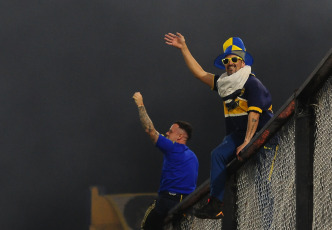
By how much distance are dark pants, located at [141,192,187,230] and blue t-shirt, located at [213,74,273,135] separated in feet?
4.93

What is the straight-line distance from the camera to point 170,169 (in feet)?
19.9

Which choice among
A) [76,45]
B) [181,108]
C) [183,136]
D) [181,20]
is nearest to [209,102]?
[181,108]

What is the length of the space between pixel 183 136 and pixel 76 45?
155 inches

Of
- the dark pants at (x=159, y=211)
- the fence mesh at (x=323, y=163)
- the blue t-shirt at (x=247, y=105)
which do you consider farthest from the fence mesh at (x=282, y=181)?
the dark pants at (x=159, y=211)

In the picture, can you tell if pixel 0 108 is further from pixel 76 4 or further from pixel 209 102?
pixel 209 102

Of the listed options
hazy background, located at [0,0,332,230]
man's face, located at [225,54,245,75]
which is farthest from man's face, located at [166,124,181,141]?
hazy background, located at [0,0,332,230]

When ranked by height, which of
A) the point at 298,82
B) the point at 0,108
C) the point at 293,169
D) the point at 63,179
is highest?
the point at 298,82

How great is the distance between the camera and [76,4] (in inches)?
388

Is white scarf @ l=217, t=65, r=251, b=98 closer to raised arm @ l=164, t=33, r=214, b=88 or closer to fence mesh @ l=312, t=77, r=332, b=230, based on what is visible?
raised arm @ l=164, t=33, r=214, b=88

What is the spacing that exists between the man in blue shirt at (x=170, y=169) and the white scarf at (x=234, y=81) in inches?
55.2

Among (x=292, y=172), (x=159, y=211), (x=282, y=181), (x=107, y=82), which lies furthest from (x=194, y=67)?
(x=107, y=82)

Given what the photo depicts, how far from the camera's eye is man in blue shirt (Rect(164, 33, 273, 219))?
428 centimetres

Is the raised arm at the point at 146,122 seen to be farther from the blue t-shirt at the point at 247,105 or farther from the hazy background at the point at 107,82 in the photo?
the hazy background at the point at 107,82

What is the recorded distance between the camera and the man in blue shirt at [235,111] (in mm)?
4281
